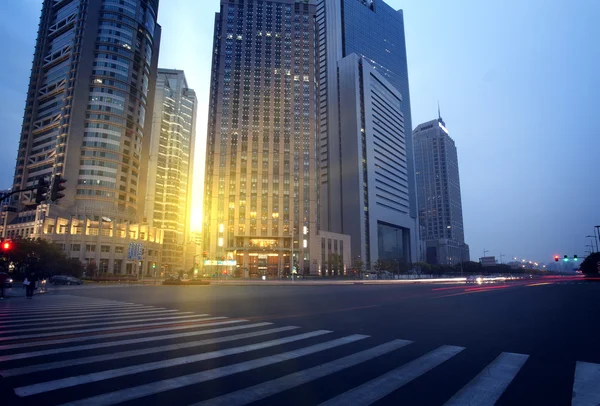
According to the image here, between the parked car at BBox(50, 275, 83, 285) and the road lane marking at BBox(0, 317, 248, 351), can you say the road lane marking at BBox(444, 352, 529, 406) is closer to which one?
the road lane marking at BBox(0, 317, 248, 351)

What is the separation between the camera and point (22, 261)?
2143 inches

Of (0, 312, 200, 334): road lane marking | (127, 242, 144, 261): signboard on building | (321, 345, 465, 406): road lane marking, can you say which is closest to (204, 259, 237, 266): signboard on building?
(127, 242, 144, 261): signboard on building

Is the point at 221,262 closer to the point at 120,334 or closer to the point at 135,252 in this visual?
the point at 135,252

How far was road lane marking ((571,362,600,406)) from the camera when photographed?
4277 millimetres

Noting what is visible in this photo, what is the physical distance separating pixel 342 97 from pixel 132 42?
289ft

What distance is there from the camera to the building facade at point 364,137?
143500mm

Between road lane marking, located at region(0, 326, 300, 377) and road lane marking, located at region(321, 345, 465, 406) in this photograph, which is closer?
road lane marking, located at region(321, 345, 465, 406)

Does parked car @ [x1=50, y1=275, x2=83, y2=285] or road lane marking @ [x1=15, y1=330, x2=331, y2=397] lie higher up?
road lane marking @ [x1=15, y1=330, x2=331, y2=397]

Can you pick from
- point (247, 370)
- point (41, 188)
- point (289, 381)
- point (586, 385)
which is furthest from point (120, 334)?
point (41, 188)

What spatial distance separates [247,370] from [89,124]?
115037 millimetres

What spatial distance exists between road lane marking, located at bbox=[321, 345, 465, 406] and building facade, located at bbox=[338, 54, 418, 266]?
13068cm

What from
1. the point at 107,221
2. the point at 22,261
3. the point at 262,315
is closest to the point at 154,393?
the point at 262,315

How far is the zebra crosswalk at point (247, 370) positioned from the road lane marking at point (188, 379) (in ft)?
0.05

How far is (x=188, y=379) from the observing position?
5.10 meters
